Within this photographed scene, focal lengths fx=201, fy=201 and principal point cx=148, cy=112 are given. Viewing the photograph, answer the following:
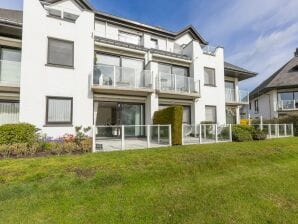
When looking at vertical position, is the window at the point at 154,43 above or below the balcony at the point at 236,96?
above

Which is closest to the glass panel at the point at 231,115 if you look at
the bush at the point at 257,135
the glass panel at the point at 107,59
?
the bush at the point at 257,135

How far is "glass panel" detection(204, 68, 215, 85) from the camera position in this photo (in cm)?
1880

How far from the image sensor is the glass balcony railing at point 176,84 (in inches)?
615

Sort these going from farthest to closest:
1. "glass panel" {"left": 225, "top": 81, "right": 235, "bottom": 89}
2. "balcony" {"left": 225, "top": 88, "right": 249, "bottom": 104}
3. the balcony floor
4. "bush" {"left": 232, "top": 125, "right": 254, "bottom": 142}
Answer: "glass panel" {"left": 225, "top": 81, "right": 235, "bottom": 89}
"balcony" {"left": 225, "top": 88, "right": 249, "bottom": 104}
"bush" {"left": 232, "top": 125, "right": 254, "bottom": 142}
the balcony floor

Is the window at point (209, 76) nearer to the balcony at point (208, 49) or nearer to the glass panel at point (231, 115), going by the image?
the balcony at point (208, 49)


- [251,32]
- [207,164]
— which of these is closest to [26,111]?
[207,164]

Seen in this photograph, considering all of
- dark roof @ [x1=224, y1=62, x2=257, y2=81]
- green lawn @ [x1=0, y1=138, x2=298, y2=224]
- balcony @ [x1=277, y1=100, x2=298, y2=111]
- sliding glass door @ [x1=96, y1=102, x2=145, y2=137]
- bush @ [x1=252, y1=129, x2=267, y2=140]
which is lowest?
green lawn @ [x1=0, y1=138, x2=298, y2=224]

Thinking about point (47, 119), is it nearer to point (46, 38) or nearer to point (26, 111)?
point (26, 111)

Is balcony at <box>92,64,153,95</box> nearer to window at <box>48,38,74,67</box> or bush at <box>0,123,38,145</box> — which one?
window at <box>48,38,74,67</box>

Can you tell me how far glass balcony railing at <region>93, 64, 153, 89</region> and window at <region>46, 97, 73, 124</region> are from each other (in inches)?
85.6

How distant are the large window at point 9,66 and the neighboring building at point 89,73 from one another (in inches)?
1.9

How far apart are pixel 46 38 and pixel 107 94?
5.20 m

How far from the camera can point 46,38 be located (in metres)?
12.5

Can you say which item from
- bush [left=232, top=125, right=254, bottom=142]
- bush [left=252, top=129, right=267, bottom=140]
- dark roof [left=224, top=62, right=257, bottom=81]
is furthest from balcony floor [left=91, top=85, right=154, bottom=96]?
dark roof [left=224, top=62, right=257, bottom=81]
